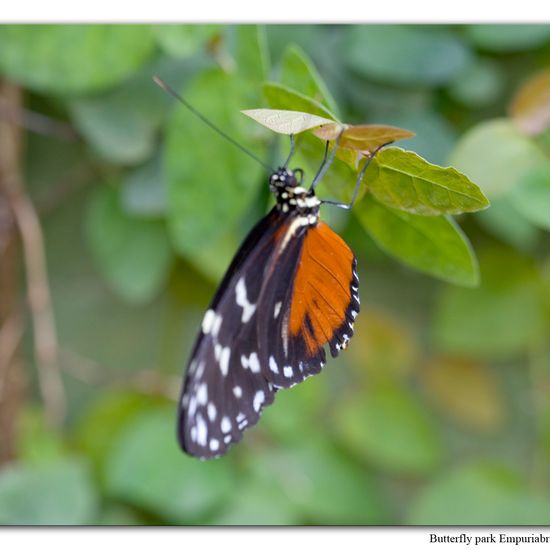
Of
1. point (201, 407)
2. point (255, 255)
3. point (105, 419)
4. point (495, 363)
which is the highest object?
point (255, 255)

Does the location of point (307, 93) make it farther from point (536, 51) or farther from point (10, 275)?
point (10, 275)

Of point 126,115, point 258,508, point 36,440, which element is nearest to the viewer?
point 126,115

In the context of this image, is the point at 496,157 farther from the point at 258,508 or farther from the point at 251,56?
the point at 258,508

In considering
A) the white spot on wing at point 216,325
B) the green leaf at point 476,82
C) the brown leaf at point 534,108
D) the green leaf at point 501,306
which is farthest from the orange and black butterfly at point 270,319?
the green leaf at point 501,306

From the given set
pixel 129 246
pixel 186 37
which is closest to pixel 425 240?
pixel 186 37

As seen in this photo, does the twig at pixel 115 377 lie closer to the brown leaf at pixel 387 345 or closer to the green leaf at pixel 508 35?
the brown leaf at pixel 387 345

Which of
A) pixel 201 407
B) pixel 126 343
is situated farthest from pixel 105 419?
pixel 201 407
